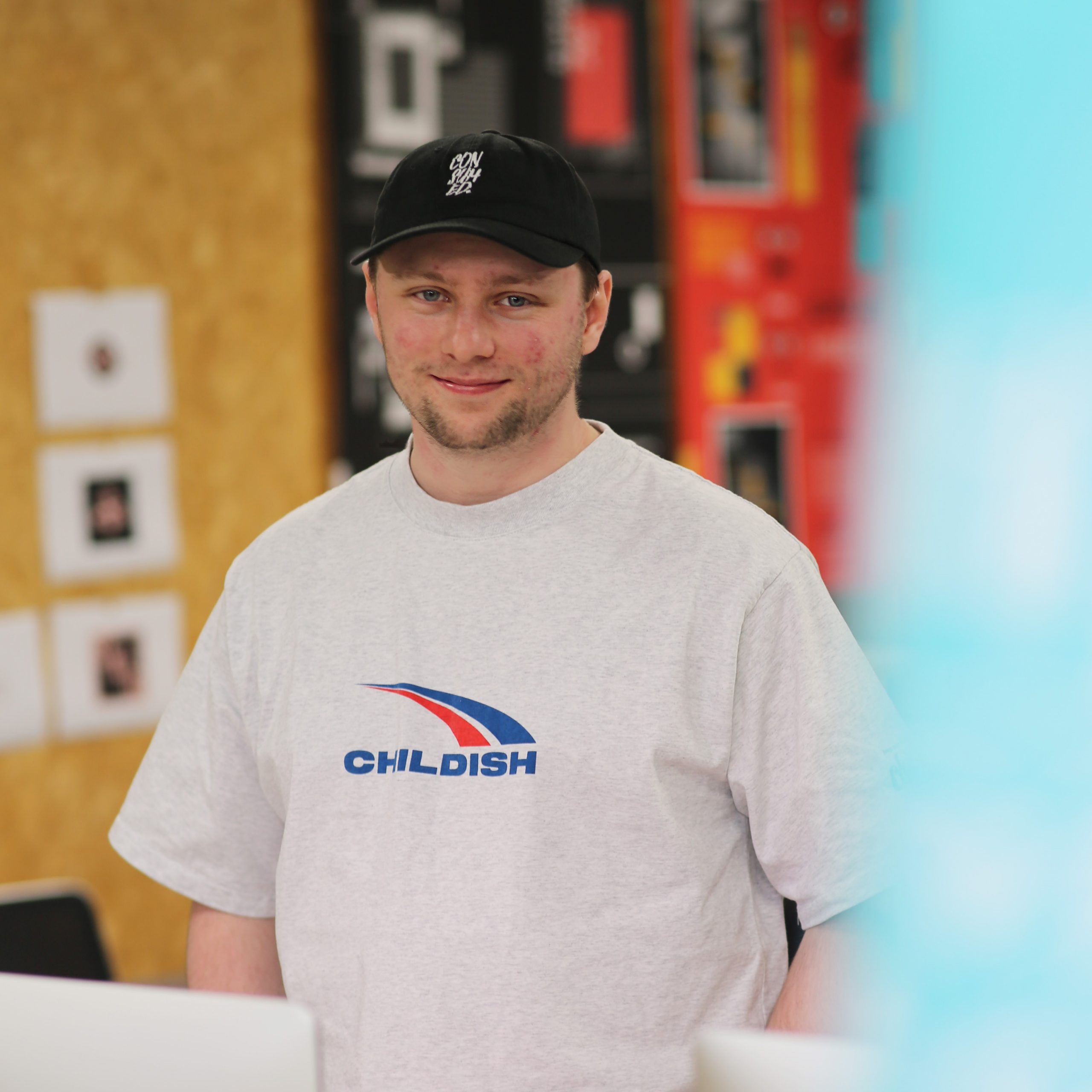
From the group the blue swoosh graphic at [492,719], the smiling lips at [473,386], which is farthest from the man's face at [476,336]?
the blue swoosh graphic at [492,719]

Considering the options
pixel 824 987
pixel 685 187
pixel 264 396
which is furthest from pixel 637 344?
pixel 824 987

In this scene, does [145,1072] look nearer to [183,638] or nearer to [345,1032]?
[345,1032]

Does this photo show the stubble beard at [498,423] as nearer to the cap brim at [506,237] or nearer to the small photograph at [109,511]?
the cap brim at [506,237]

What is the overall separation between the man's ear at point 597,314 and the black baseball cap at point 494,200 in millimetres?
34

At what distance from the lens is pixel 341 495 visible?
4.84 ft

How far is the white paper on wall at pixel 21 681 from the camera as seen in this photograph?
334 centimetres

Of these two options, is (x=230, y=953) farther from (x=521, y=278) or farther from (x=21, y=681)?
(x=21, y=681)

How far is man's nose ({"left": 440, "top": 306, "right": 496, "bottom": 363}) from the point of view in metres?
1.25

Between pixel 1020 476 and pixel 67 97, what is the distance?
3451 millimetres

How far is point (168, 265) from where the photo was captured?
3.48 metres

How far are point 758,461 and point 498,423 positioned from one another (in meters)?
3.21

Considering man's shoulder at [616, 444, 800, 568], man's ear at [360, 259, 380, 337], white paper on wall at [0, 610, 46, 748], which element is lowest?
white paper on wall at [0, 610, 46, 748]

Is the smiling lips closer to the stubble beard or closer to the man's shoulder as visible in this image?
the stubble beard

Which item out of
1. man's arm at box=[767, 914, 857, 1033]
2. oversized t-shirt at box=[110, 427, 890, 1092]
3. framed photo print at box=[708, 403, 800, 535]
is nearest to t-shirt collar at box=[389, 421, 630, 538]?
oversized t-shirt at box=[110, 427, 890, 1092]
